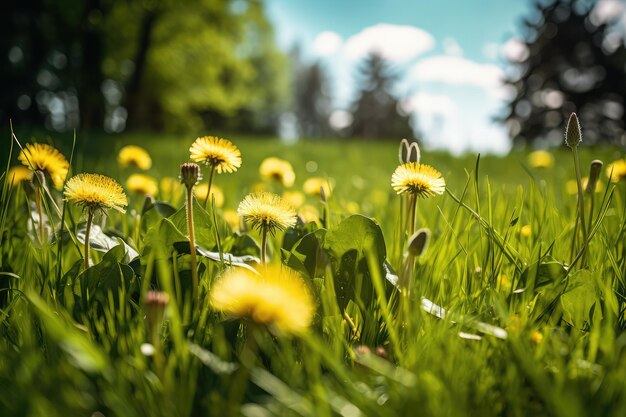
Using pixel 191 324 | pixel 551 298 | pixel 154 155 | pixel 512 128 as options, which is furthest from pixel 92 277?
pixel 512 128

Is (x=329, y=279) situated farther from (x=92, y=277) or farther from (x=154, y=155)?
(x=154, y=155)

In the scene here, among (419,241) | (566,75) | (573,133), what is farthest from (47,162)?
(566,75)

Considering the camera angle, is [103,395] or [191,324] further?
[191,324]

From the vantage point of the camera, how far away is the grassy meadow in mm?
634

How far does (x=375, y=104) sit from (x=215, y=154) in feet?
163

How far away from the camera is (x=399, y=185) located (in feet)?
3.25

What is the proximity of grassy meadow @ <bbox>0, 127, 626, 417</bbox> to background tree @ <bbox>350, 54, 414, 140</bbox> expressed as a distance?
157ft

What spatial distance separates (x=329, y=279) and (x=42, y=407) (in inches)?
14.9

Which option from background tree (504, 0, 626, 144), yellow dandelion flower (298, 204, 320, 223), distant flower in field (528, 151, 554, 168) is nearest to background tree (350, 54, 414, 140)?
background tree (504, 0, 626, 144)

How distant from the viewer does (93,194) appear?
3.05ft

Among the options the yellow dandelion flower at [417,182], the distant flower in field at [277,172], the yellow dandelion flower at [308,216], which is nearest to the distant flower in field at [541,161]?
the yellow dandelion flower at [308,216]

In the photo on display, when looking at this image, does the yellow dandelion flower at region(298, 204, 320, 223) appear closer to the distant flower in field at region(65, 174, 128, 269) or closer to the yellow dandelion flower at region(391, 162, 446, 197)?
the yellow dandelion flower at region(391, 162, 446, 197)

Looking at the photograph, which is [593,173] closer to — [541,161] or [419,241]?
[419,241]

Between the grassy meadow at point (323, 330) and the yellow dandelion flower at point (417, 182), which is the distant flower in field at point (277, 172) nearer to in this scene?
the grassy meadow at point (323, 330)
